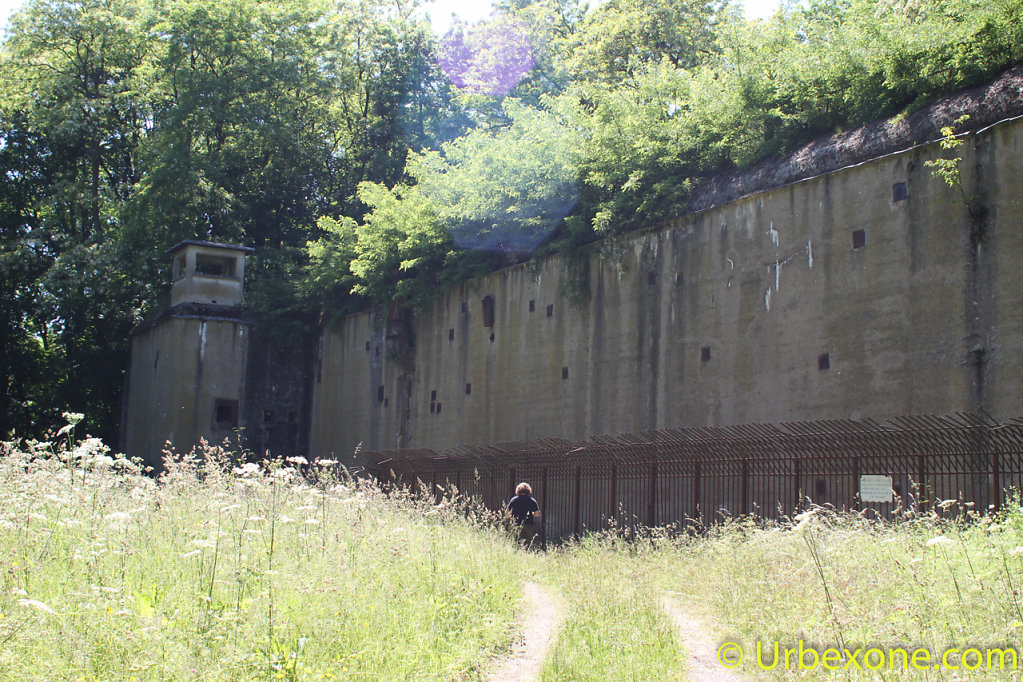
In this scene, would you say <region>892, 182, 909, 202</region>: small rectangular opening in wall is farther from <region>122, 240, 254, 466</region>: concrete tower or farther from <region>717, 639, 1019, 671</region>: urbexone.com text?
<region>122, 240, 254, 466</region>: concrete tower

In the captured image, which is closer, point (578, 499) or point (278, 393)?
point (578, 499)

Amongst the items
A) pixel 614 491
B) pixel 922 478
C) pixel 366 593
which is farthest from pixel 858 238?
pixel 366 593

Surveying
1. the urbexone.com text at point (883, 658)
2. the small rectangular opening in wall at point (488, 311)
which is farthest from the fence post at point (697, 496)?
the small rectangular opening in wall at point (488, 311)

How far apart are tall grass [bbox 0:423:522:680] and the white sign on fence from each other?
462cm

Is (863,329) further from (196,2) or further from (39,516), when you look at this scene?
(196,2)

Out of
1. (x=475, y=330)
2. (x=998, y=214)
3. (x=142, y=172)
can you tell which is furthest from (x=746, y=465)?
(x=142, y=172)

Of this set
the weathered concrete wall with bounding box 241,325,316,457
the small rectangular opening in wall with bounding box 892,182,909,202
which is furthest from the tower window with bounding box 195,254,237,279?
the small rectangular opening in wall with bounding box 892,182,909,202

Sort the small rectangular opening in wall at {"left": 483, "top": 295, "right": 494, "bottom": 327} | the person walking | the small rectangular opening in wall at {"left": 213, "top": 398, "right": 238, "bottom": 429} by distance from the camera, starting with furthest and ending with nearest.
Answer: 1. the small rectangular opening in wall at {"left": 213, "top": 398, "right": 238, "bottom": 429}
2. the small rectangular opening in wall at {"left": 483, "top": 295, "right": 494, "bottom": 327}
3. the person walking

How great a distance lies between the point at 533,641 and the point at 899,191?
36.1ft

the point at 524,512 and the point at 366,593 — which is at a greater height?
the point at 524,512

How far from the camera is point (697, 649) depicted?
789 cm

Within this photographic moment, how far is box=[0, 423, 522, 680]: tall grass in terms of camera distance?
596 cm

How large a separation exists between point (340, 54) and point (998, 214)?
2908 cm

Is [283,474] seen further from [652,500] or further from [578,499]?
[578,499]
